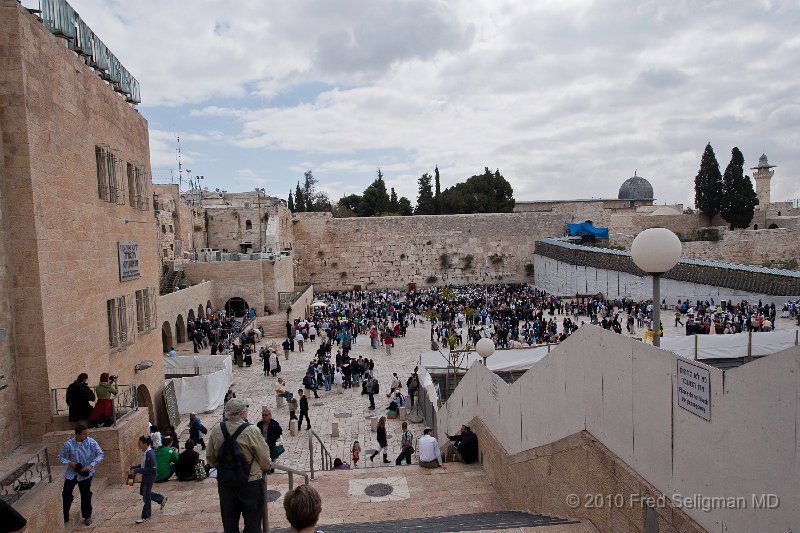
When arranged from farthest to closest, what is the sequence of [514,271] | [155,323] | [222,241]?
[514,271] < [222,241] < [155,323]

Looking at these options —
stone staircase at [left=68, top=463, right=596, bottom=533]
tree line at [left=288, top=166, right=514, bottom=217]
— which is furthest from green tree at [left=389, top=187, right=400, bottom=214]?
stone staircase at [left=68, top=463, right=596, bottom=533]

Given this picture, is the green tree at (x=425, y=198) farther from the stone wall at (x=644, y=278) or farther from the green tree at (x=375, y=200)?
the stone wall at (x=644, y=278)

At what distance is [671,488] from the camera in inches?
127

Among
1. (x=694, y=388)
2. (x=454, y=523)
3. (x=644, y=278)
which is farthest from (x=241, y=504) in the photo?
(x=644, y=278)

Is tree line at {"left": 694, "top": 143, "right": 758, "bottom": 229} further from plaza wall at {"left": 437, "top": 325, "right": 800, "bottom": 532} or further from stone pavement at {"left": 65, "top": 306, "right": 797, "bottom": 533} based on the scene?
plaza wall at {"left": 437, "top": 325, "right": 800, "bottom": 532}

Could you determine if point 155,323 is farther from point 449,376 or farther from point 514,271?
point 514,271

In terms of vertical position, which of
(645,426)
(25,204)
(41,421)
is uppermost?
(25,204)

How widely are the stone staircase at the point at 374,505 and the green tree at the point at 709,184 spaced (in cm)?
3804

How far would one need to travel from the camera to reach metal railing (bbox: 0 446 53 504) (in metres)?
4.55

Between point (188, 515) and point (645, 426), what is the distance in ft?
14.8

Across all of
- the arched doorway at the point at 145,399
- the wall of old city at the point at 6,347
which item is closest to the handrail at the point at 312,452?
the wall of old city at the point at 6,347

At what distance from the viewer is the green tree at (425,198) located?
160 ft

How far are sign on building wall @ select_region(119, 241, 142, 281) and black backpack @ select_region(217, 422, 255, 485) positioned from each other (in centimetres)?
672

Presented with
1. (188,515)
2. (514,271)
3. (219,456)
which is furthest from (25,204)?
(514,271)
